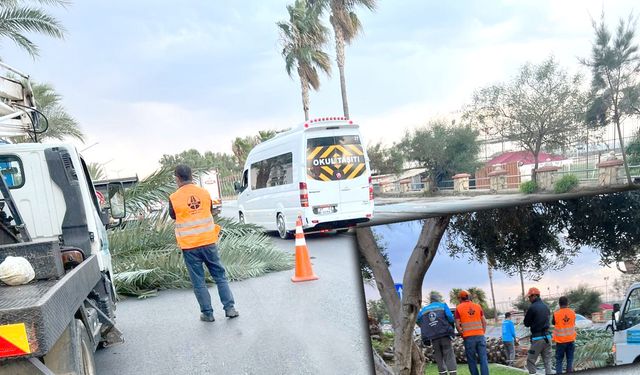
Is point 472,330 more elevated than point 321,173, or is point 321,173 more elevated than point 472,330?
point 321,173

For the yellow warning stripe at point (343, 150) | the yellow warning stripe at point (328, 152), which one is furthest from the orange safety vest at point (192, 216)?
the yellow warning stripe at point (343, 150)

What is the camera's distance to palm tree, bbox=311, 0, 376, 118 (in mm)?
22875

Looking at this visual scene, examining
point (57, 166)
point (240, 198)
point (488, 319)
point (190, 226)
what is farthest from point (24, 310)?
point (240, 198)

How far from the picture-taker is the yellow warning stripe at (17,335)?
2236 millimetres

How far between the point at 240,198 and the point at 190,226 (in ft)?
30.3

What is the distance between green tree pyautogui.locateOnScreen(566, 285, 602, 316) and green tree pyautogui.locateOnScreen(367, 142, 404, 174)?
48.3 feet

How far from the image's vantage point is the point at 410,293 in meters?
1.75

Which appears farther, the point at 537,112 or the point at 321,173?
the point at 537,112

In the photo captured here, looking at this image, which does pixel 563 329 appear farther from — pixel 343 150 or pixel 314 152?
pixel 343 150

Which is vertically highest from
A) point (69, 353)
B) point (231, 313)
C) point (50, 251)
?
point (50, 251)

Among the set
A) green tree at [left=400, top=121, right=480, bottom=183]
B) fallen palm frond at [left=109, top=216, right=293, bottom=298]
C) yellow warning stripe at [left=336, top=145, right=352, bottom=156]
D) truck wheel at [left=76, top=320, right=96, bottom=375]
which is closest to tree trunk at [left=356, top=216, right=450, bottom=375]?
truck wheel at [left=76, top=320, right=96, bottom=375]

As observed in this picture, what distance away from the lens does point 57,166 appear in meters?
4.83

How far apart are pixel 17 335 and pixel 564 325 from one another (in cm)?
201

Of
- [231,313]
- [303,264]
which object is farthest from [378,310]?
[303,264]
